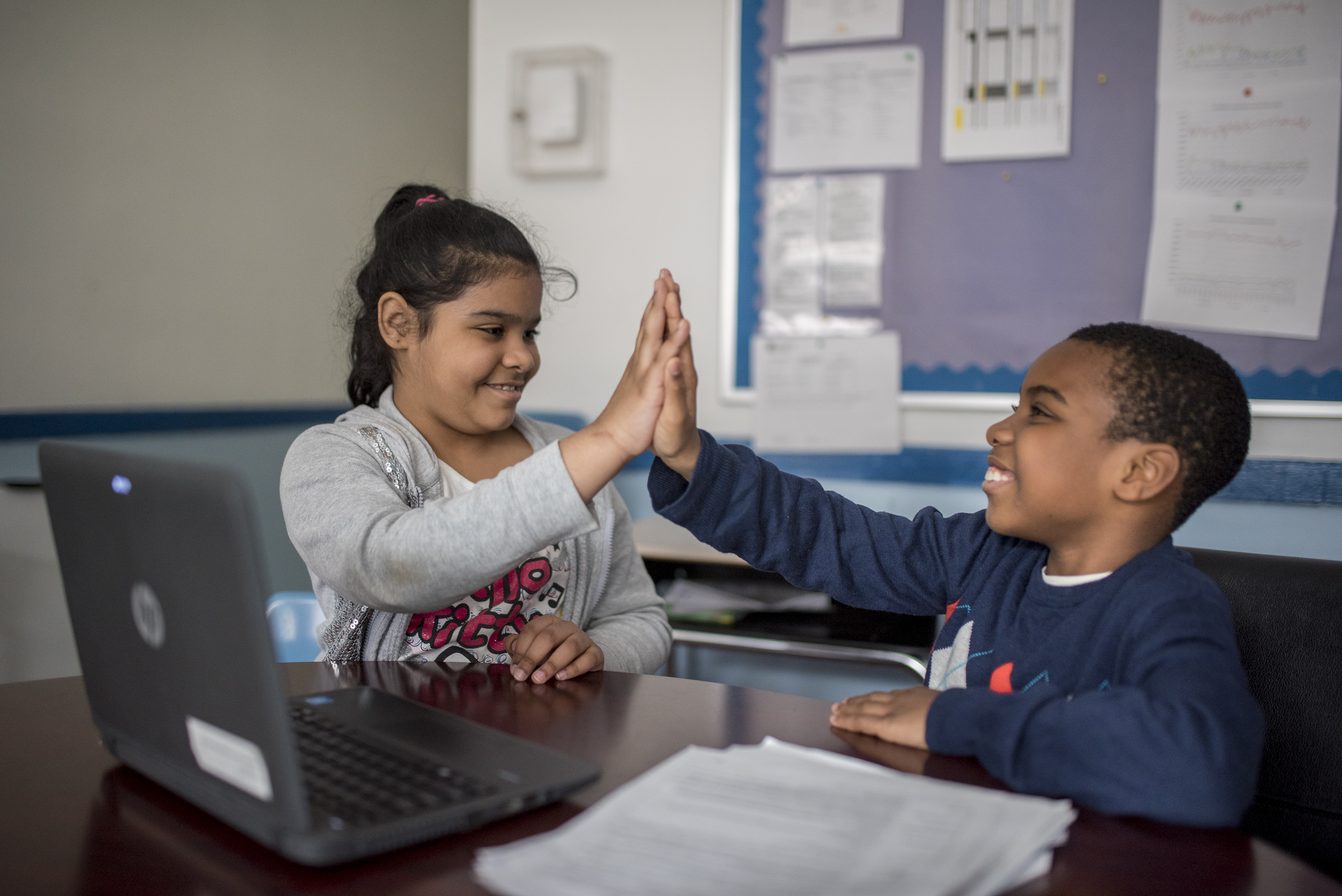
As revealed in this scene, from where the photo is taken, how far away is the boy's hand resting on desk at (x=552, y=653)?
1034mm

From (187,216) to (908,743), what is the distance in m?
2.45

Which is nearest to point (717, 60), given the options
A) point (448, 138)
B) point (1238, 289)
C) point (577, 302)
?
point (577, 302)

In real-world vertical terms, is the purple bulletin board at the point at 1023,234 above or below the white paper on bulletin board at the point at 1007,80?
below

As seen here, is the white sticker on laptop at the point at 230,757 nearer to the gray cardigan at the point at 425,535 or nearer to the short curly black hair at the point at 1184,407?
the gray cardigan at the point at 425,535

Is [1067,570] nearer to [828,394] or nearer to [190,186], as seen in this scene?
[828,394]

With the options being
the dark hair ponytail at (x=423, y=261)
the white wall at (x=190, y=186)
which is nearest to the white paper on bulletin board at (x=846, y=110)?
the dark hair ponytail at (x=423, y=261)

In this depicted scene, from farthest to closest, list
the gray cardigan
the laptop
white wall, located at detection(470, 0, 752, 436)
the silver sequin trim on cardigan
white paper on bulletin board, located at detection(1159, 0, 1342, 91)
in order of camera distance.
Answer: white wall, located at detection(470, 0, 752, 436)
white paper on bulletin board, located at detection(1159, 0, 1342, 91)
the silver sequin trim on cardigan
the gray cardigan
the laptop

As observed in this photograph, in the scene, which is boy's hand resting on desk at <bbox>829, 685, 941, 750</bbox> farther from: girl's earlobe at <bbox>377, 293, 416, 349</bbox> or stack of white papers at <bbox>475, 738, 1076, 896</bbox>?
girl's earlobe at <bbox>377, 293, 416, 349</bbox>

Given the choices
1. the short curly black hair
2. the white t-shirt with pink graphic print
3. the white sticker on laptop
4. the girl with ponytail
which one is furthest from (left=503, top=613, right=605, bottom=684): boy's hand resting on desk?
A: the short curly black hair

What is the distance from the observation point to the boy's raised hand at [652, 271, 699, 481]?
3.46ft

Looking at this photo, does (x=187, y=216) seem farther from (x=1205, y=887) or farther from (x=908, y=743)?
(x=1205, y=887)

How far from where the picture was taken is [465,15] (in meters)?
4.05

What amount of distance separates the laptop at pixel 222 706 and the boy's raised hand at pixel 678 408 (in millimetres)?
390

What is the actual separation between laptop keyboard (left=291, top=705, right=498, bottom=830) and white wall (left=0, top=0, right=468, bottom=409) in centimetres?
186
